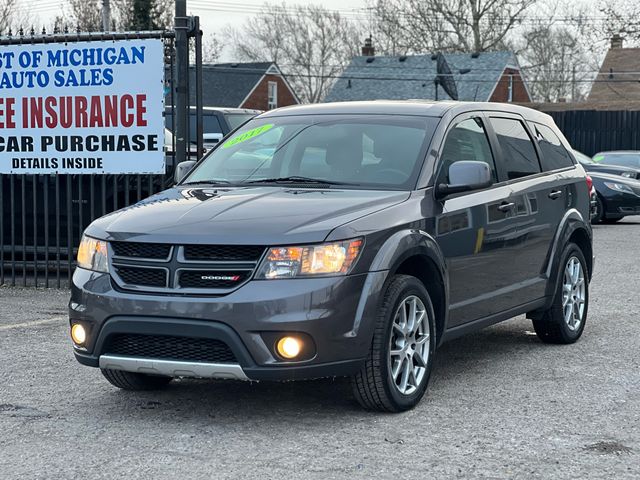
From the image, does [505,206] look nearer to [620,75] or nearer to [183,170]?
[183,170]

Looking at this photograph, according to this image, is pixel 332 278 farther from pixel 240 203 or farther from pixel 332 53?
pixel 332 53

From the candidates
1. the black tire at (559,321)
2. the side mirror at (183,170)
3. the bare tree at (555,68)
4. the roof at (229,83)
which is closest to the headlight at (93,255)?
the side mirror at (183,170)

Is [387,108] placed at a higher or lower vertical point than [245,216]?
higher

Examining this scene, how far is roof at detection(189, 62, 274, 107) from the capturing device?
61750 mm

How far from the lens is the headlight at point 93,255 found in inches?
232

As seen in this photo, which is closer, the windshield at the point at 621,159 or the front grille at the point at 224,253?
the front grille at the point at 224,253

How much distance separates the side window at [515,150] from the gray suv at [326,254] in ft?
0.09

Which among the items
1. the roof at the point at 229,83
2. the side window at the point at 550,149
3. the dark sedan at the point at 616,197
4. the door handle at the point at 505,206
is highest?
the roof at the point at 229,83

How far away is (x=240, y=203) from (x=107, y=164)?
5.23 meters

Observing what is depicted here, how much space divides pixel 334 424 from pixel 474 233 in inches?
66.4

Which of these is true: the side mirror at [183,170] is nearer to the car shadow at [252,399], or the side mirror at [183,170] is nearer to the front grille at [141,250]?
the car shadow at [252,399]

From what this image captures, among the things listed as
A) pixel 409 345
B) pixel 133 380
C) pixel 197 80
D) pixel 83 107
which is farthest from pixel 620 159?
pixel 133 380

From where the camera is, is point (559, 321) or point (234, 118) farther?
point (234, 118)

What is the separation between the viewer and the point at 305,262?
18.0 ft
